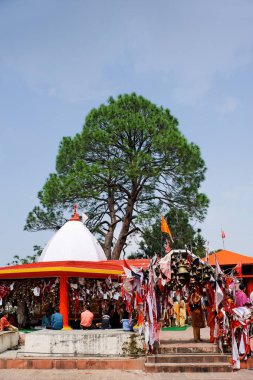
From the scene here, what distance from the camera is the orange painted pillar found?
15414 millimetres

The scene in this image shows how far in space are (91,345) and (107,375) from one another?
125 centimetres

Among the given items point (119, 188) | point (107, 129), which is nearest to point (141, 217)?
point (119, 188)

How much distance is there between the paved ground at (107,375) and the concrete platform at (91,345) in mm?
708

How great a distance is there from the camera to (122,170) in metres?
26.9

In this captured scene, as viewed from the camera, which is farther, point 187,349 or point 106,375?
point 187,349

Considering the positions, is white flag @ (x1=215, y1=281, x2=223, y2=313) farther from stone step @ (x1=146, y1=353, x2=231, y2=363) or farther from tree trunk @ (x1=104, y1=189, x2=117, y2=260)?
tree trunk @ (x1=104, y1=189, x2=117, y2=260)

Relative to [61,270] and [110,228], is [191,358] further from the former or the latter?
[110,228]

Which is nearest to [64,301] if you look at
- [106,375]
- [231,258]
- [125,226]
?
[106,375]

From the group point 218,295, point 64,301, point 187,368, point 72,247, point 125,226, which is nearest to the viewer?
point 187,368

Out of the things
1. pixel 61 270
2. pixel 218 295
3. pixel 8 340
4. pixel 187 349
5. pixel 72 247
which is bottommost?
pixel 187 349

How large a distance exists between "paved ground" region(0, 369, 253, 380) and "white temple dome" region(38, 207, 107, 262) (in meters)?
10.1

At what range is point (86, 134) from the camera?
27.4m

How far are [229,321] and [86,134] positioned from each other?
1920 cm

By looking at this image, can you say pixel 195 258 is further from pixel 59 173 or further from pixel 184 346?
pixel 59 173
